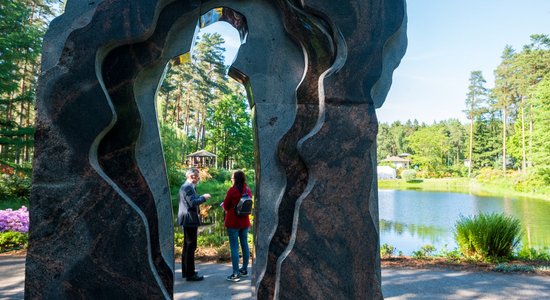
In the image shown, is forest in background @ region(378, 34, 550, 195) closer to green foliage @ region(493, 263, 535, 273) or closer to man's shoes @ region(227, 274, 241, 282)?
green foliage @ region(493, 263, 535, 273)

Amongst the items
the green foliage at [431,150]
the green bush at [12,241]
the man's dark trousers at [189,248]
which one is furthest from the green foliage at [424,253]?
the green foliage at [431,150]

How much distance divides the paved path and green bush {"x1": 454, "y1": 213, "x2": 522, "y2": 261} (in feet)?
3.71

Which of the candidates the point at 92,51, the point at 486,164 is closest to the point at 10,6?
the point at 92,51

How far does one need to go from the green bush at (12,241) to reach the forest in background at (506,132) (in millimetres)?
30100

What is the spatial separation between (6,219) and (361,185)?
9.53m

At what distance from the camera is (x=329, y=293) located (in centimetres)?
305

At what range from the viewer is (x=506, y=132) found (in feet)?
153

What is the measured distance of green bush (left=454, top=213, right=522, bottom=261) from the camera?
7.08 metres

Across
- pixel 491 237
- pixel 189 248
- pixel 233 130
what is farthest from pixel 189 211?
pixel 233 130

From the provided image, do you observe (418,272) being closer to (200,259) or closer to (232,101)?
(200,259)

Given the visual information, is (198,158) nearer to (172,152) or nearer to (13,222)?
(172,152)

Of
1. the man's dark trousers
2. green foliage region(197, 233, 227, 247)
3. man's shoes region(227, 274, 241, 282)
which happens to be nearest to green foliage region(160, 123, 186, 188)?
green foliage region(197, 233, 227, 247)

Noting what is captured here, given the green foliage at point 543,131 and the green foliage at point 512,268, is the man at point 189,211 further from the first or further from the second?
the green foliage at point 543,131

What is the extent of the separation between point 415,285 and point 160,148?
436cm
